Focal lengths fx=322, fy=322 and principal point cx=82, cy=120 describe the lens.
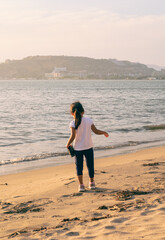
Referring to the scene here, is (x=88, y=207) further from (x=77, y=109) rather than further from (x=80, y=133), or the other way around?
(x=77, y=109)

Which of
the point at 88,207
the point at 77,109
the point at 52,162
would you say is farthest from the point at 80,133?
the point at 52,162

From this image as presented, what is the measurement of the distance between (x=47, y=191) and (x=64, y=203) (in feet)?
3.02

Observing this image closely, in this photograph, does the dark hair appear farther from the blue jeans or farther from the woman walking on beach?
the blue jeans

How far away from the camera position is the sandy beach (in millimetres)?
4066

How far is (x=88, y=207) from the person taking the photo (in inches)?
199

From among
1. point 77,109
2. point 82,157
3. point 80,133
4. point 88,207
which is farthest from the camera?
point 82,157

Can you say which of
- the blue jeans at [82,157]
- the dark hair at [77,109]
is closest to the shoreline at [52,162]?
the blue jeans at [82,157]

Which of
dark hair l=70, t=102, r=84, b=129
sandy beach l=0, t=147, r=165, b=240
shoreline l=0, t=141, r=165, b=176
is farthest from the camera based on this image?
shoreline l=0, t=141, r=165, b=176

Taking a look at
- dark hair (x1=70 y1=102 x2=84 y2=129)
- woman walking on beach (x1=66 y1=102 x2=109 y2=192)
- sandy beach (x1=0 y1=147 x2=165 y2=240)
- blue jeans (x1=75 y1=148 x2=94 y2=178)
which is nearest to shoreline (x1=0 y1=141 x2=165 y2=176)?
sandy beach (x1=0 y1=147 x2=165 y2=240)

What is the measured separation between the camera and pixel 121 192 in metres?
5.71

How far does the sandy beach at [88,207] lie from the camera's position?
13.3ft

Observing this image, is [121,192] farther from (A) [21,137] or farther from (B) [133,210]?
(A) [21,137]

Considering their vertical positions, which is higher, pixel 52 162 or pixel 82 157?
pixel 82 157

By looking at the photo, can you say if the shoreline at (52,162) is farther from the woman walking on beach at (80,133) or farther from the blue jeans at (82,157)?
the woman walking on beach at (80,133)
